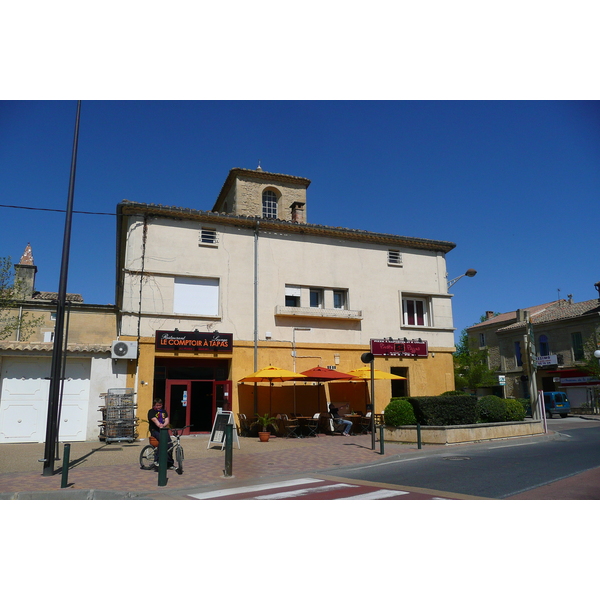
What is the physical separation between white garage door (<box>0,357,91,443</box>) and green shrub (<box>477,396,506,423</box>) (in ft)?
43.8

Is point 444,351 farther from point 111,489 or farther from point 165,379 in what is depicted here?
point 111,489

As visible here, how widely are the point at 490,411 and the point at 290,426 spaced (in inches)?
265

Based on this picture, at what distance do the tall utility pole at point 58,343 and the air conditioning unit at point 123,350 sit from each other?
6760 mm

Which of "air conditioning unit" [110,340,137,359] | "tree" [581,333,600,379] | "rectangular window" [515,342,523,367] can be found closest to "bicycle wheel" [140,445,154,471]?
"air conditioning unit" [110,340,137,359]

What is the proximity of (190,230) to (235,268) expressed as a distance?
A: 2.31 m

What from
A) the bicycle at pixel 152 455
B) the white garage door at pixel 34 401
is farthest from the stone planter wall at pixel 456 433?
the white garage door at pixel 34 401

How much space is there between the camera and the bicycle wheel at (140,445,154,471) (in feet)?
35.1

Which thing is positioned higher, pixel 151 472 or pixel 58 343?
pixel 58 343

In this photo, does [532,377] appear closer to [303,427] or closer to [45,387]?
[303,427]

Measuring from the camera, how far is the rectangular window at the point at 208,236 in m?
20.5

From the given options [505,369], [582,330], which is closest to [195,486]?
[582,330]

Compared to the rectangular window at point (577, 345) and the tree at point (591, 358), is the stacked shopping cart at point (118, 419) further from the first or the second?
the rectangular window at point (577, 345)

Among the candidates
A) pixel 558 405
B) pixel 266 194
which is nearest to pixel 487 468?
pixel 266 194

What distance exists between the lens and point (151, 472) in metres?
10.3
